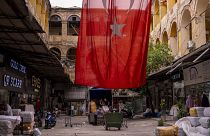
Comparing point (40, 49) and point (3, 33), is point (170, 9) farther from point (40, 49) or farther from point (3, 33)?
point (3, 33)

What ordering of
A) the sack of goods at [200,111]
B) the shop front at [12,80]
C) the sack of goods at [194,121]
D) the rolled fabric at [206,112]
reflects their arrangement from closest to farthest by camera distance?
the rolled fabric at [206,112], the sack of goods at [194,121], the sack of goods at [200,111], the shop front at [12,80]

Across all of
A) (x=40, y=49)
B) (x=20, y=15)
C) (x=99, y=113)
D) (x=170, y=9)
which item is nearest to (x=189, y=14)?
(x=170, y=9)

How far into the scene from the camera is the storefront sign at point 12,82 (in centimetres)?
1695

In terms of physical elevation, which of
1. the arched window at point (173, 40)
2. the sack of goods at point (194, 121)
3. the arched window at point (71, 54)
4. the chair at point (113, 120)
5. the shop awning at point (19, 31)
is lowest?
the chair at point (113, 120)

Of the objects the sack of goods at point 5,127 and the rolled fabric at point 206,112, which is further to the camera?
the rolled fabric at point 206,112

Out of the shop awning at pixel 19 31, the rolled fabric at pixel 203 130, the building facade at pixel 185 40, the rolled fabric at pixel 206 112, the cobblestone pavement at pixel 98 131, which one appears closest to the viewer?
the shop awning at pixel 19 31

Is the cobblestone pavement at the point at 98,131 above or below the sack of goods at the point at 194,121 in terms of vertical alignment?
below

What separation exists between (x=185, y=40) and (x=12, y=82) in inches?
512

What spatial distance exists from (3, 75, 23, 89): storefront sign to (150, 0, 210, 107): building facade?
7.91 meters

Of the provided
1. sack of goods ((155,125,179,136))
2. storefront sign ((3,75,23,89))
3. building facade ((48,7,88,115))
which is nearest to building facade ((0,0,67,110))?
storefront sign ((3,75,23,89))

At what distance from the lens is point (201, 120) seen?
38.7 ft

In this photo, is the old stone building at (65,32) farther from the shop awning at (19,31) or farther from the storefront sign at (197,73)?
the shop awning at (19,31)

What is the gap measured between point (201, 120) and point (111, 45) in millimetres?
5630

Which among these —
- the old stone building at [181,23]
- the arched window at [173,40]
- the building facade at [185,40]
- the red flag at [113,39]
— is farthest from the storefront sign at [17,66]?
the arched window at [173,40]
